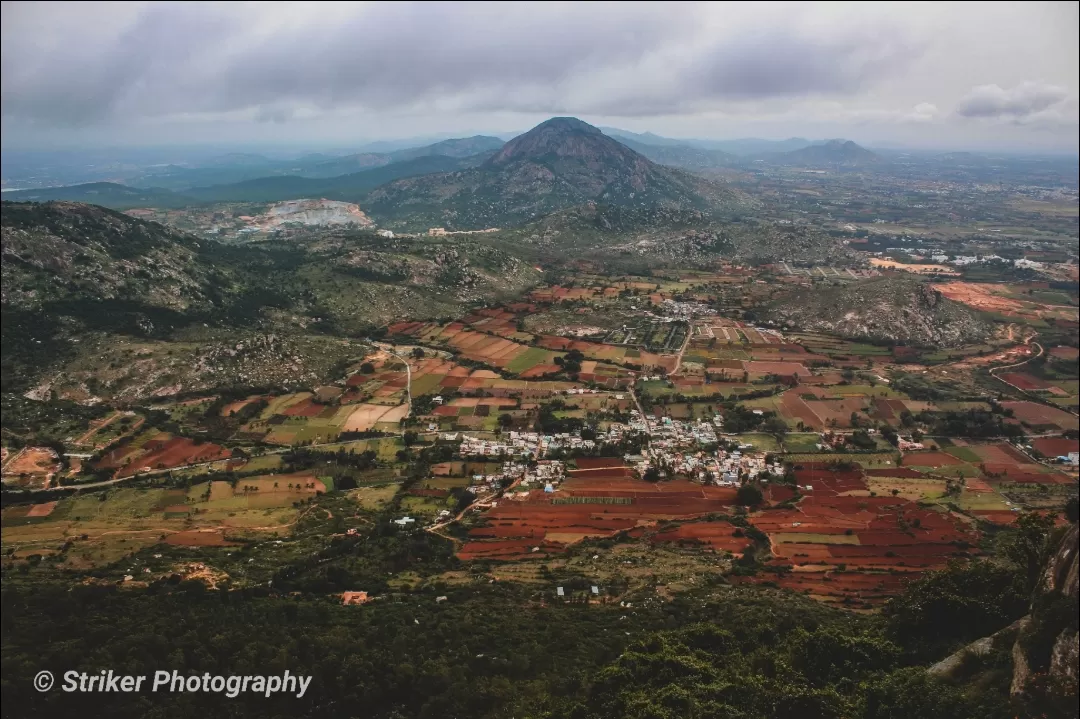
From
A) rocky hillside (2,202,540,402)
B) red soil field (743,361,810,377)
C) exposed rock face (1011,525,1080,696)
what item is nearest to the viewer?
exposed rock face (1011,525,1080,696)

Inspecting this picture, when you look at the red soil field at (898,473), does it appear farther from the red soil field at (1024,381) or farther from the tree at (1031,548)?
the red soil field at (1024,381)

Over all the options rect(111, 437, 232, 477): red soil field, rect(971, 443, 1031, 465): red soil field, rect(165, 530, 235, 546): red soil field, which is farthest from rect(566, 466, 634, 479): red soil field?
rect(971, 443, 1031, 465): red soil field

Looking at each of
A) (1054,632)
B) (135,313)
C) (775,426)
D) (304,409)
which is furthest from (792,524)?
(135,313)

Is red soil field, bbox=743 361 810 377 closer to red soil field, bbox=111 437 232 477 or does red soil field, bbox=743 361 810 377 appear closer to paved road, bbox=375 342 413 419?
paved road, bbox=375 342 413 419

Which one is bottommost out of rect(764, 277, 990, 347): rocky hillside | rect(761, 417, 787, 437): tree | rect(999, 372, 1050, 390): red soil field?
rect(761, 417, 787, 437): tree

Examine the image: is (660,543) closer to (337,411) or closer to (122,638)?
(122,638)

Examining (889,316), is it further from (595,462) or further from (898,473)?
(595,462)
